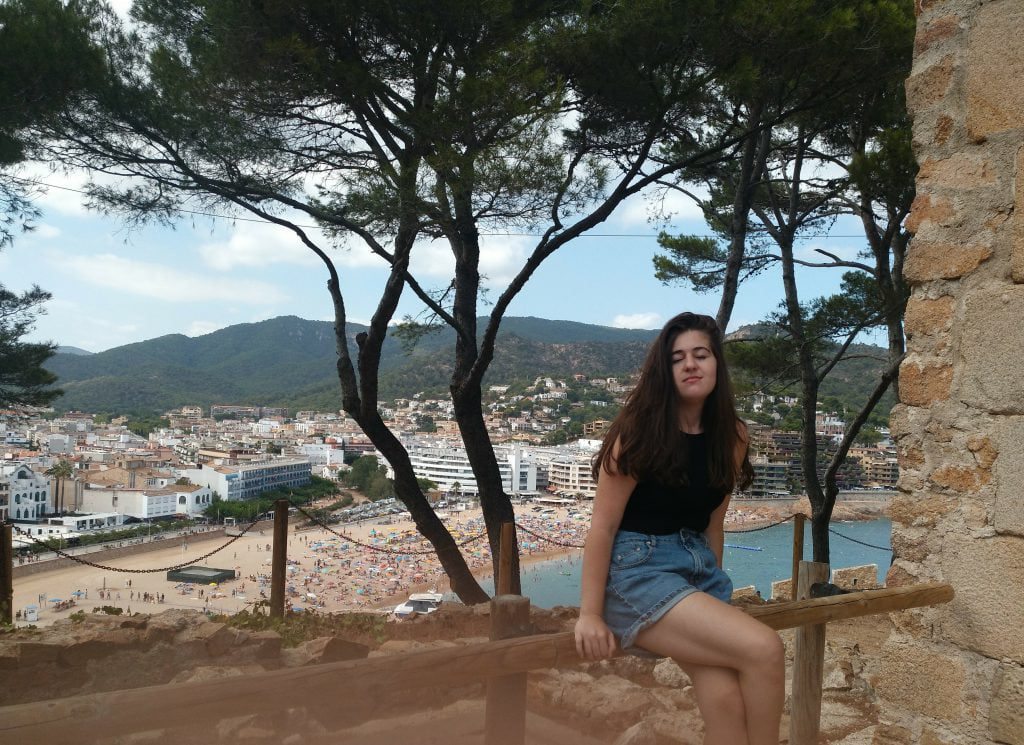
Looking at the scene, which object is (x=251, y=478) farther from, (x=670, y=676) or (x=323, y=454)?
(x=670, y=676)

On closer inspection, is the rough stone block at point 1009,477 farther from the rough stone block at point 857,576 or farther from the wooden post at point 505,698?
the rough stone block at point 857,576

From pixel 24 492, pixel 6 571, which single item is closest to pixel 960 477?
pixel 6 571

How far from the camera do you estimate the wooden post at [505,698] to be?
1.28 m

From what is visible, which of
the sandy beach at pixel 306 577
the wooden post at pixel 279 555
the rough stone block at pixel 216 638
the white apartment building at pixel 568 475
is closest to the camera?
the rough stone block at pixel 216 638

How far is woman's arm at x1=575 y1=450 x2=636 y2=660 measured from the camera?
1.28 m

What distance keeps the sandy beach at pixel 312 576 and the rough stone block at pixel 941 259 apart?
10.1m

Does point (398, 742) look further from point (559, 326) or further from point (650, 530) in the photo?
point (559, 326)

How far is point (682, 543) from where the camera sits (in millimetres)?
1354

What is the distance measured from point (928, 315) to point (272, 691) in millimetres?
1453

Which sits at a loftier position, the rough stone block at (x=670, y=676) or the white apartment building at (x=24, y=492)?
the rough stone block at (x=670, y=676)

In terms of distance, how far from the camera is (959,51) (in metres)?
1.67

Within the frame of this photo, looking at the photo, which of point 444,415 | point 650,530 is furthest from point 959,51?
point 444,415

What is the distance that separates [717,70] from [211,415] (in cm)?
2257

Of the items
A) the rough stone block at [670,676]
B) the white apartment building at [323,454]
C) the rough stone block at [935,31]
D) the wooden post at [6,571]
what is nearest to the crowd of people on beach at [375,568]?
the white apartment building at [323,454]
